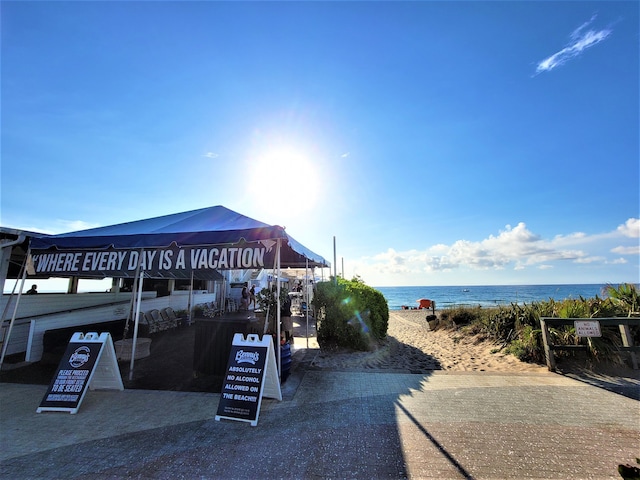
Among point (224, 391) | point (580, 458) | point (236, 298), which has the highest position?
point (236, 298)

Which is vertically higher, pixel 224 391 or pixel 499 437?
pixel 224 391

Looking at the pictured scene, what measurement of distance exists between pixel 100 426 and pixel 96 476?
115 centimetres

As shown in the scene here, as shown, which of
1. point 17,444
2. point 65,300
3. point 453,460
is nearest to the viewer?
point 453,460

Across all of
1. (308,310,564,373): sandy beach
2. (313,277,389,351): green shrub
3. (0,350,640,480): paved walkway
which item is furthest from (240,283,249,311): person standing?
(0,350,640,480): paved walkway

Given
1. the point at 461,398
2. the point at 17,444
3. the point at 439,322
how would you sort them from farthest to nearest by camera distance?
the point at 439,322, the point at 461,398, the point at 17,444

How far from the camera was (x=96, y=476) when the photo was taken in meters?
2.71

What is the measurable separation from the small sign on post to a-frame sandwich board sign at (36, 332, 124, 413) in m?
8.14

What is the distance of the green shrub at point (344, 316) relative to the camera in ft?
25.2

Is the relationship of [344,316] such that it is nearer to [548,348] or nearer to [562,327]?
[548,348]

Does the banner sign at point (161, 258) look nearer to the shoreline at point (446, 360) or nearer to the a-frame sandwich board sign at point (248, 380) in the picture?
the a-frame sandwich board sign at point (248, 380)

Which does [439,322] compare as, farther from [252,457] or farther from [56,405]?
[56,405]

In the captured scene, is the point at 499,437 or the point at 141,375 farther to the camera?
the point at 141,375

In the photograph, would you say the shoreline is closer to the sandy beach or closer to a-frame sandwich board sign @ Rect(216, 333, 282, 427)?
the sandy beach

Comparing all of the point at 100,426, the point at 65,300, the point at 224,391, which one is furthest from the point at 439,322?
the point at 65,300
